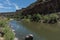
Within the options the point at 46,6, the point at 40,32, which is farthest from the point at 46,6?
the point at 40,32

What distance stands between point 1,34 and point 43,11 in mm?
127844

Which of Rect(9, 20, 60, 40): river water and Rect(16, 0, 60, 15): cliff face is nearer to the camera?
Rect(9, 20, 60, 40): river water

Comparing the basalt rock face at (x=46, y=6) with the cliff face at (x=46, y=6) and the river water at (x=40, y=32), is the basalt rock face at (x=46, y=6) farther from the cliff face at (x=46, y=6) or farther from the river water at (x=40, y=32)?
the river water at (x=40, y=32)

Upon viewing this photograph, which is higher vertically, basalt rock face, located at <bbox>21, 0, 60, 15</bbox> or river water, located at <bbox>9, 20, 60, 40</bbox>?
basalt rock face, located at <bbox>21, 0, 60, 15</bbox>

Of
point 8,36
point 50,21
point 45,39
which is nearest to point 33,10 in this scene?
point 50,21

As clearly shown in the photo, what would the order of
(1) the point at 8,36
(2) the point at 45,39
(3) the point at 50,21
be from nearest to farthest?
(1) the point at 8,36
(2) the point at 45,39
(3) the point at 50,21

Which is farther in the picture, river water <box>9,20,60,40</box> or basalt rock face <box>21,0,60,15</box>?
basalt rock face <box>21,0,60,15</box>

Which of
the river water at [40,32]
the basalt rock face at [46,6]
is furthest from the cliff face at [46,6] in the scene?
the river water at [40,32]

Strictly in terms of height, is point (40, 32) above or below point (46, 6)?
below

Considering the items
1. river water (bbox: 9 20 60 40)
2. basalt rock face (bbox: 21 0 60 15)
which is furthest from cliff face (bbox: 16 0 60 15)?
river water (bbox: 9 20 60 40)

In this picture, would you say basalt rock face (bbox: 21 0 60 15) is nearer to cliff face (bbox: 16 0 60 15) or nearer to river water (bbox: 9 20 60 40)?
cliff face (bbox: 16 0 60 15)

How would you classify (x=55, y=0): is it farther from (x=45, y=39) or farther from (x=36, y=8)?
(x=45, y=39)

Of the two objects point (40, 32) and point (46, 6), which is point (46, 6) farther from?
point (40, 32)

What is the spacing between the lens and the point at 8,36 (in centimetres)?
2403
